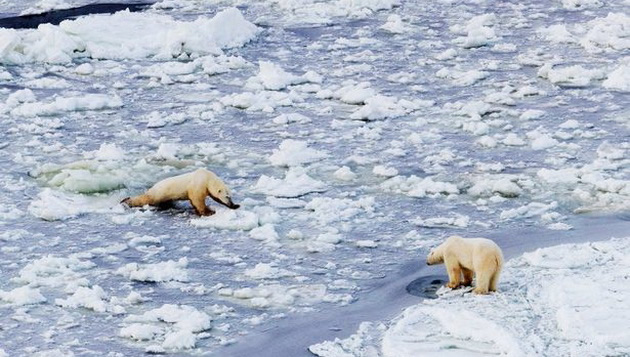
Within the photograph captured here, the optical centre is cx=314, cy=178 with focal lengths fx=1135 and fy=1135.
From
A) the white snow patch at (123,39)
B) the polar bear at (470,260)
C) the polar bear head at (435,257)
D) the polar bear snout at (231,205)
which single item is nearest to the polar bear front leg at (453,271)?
the polar bear at (470,260)

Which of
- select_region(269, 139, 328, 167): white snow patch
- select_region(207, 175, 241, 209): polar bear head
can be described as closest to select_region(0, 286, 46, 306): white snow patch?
select_region(207, 175, 241, 209): polar bear head

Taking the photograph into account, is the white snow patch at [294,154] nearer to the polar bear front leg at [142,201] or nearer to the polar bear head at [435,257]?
the polar bear front leg at [142,201]

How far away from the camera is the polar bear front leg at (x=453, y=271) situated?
775 centimetres

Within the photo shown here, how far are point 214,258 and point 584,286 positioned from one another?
2.66 metres

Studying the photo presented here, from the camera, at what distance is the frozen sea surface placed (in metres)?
7.60

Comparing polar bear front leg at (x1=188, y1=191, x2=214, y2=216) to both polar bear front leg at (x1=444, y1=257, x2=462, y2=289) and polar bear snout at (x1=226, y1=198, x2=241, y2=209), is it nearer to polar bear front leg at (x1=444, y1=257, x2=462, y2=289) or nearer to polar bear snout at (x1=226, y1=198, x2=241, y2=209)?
polar bear snout at (x1=226, y1=198, x2=241, y2=209)

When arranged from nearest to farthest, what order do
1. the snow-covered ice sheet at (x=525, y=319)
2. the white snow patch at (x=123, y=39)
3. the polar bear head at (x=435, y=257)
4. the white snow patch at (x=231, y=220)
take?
the snow-covered ice sheet at (x=525, y=319), the polar bear head at (x=435, y=257), the white snow patch at (x=231, y=220), the white snow patch at (x=123, y=39)

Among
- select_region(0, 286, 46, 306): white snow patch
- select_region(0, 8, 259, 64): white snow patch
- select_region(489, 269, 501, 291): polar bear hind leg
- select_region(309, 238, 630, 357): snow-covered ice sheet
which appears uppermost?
select_region(0, 8, 259, 64): white snow patch

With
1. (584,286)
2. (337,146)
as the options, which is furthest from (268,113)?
(584,286)

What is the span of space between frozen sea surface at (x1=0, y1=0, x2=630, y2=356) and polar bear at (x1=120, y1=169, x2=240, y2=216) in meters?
0.14

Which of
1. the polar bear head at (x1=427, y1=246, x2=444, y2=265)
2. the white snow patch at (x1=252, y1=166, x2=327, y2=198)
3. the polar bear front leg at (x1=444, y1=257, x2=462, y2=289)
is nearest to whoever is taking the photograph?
the polar bear front leg at (x1=444, y1=257, x2=462, y2=289)

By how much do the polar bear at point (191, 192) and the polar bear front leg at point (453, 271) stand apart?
2.21m

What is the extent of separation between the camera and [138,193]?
387 inches

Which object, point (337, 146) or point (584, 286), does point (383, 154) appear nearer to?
point (337, 146)
